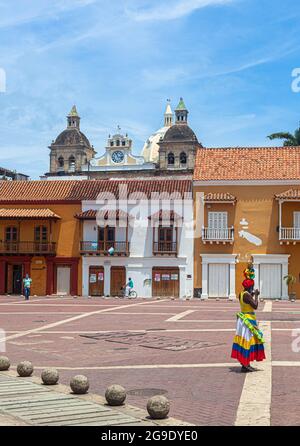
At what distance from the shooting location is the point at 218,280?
134 ft

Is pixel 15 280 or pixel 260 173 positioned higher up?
pixel 260 173

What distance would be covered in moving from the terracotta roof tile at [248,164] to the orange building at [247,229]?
62 mm

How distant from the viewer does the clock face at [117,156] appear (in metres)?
100

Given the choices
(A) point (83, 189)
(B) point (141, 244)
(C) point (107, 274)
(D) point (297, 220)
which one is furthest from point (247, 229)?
(A) point (83, 189)

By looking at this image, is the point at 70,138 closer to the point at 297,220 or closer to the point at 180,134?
the point at 180,134

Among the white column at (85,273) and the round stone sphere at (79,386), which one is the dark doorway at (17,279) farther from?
the round stone sphere at (79,386)

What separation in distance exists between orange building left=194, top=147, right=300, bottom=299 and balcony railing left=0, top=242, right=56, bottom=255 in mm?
9375

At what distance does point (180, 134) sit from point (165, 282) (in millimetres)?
57877

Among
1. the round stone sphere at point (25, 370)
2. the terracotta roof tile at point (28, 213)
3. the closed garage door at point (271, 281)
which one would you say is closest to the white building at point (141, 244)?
the terracotta roof tile at point (28, 213)

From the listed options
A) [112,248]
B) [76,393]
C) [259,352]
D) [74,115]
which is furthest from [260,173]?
[74,115]
